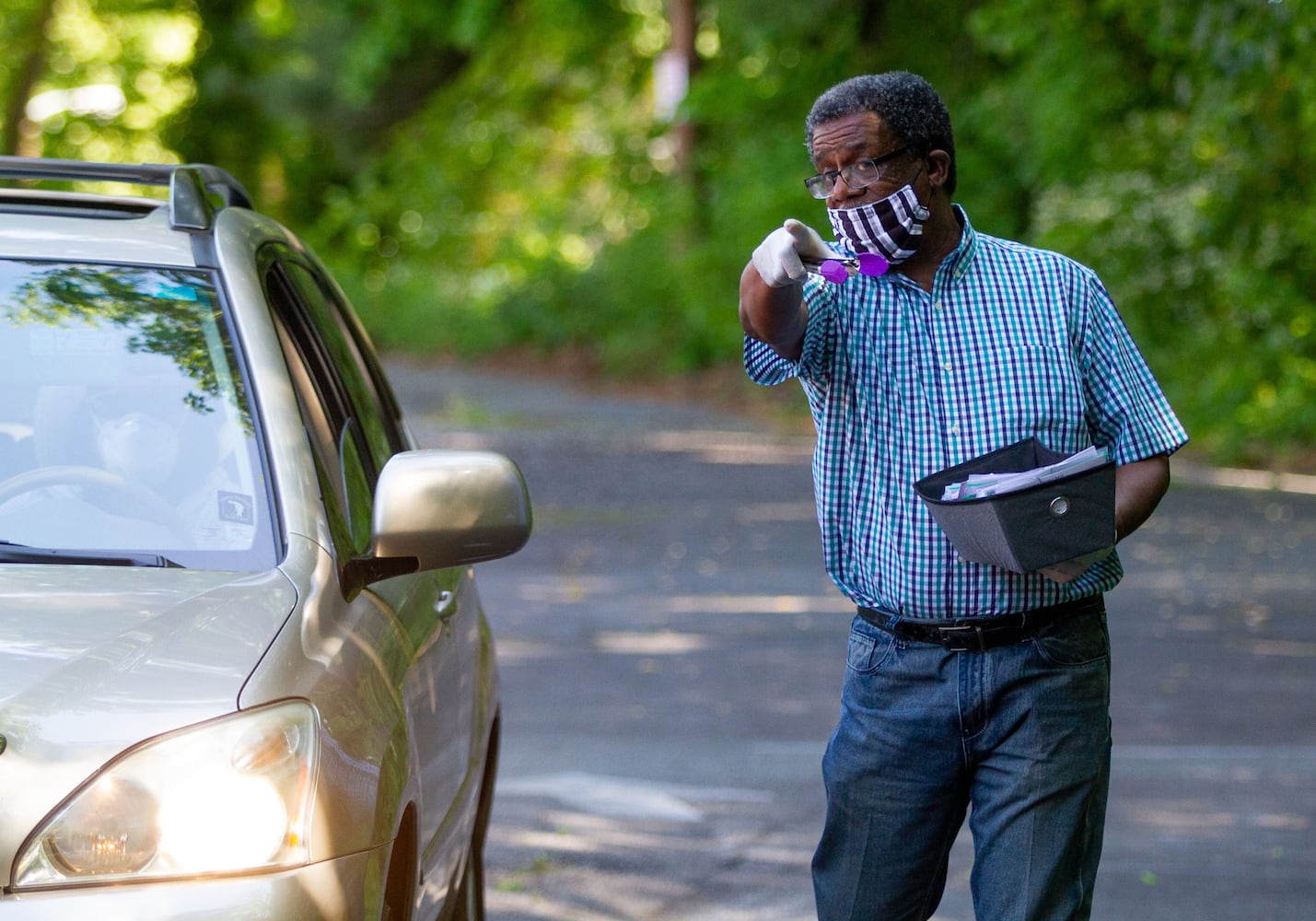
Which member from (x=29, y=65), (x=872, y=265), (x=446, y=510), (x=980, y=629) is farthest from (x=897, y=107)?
(x=29, y=65)

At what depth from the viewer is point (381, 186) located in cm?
4150

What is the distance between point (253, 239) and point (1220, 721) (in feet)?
16.6

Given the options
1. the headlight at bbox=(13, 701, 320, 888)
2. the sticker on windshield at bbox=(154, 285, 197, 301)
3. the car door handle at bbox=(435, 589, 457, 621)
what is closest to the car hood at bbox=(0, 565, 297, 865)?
the headlight at bbox=(13, 701, 320, 888)

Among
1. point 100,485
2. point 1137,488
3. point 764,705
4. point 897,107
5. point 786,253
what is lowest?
point 764,705

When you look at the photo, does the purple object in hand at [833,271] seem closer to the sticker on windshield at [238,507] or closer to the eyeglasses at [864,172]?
the eyeglasses at [864,172]

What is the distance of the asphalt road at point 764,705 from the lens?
5414mm

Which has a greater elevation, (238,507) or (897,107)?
(897,107)

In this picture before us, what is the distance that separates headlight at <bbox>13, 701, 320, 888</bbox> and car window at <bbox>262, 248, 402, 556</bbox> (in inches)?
26.4

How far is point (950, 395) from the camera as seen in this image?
3148 mm

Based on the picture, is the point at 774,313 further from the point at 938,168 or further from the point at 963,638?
the point at 963,638

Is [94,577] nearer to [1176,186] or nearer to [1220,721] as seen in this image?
[1220,721]

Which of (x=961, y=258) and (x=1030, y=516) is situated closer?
(x=1030, y=516)

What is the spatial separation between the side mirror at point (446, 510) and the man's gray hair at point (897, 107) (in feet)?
2.70

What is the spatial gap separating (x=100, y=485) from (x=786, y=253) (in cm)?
131
